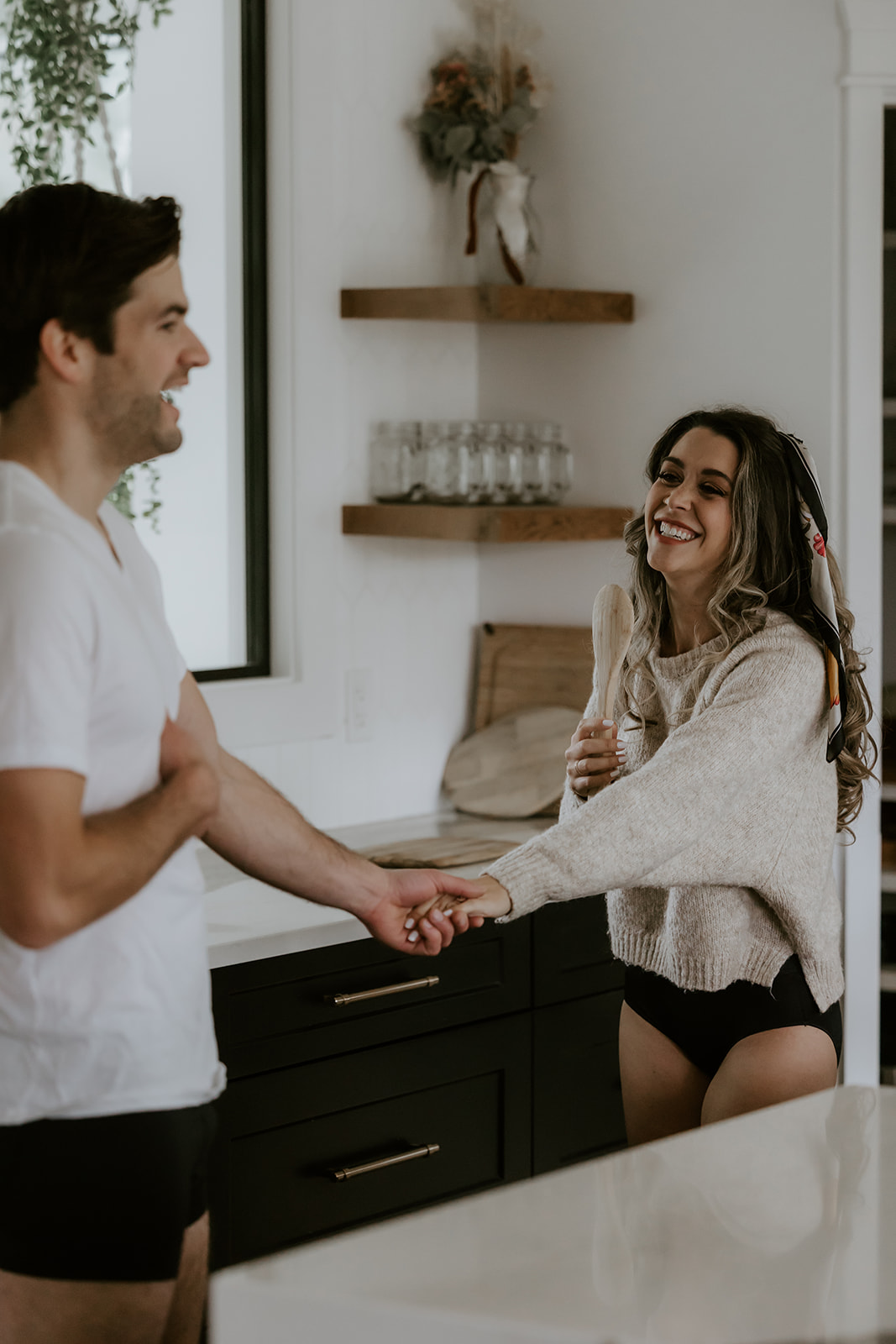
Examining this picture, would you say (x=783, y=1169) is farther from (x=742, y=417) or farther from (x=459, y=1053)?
(x=459, y=1053)

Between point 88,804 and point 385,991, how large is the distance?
115 cm

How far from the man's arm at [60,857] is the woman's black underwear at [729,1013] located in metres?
0.86

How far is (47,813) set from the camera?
3.81 feet

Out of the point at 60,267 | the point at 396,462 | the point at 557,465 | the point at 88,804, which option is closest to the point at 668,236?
the point at 557,465

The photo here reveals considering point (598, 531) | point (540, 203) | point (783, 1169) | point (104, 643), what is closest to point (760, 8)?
point (540, 203)

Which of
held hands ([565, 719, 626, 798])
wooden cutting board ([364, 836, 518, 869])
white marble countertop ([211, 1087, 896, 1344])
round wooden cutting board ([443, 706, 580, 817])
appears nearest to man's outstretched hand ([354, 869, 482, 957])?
held hands ([565, 719, 626, 798])

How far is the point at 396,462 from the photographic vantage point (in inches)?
120

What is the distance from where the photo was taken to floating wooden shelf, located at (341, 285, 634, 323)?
9.77 ft

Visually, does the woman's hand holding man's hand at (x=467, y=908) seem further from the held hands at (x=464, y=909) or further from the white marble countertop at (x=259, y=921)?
the white marble countertop at (x=259, y=921)

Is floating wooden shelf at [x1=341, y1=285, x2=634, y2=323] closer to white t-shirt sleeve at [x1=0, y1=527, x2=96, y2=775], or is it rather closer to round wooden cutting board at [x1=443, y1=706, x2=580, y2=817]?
round wooden cutting board at [x1=443, y1=706, x2=580, y2=817]

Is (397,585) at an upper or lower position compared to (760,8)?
lower

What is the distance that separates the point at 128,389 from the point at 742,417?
37.6 inches

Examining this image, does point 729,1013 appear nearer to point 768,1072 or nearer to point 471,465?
point 768,1072

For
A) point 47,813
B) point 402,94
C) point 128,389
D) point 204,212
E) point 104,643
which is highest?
point 402,94
